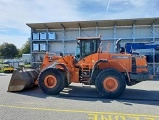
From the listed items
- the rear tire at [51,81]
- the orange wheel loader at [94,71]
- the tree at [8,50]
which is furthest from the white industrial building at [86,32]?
the tree at [8,50]

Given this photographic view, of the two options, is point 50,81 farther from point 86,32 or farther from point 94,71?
point 86,32

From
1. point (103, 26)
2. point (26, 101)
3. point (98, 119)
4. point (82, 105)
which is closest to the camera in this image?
point (98, 119)

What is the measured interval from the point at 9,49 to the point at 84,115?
69.9 m

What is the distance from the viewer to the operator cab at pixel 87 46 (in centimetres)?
966

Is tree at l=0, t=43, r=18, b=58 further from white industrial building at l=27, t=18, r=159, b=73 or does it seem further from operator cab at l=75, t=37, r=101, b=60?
operator cab at l=75, t=37, r=101, b=60

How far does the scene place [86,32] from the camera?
21.4 metres

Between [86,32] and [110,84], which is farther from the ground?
[86,32]

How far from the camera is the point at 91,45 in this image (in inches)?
382

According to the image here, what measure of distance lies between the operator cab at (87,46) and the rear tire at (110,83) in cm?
147

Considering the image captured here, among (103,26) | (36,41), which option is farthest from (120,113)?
(36,41)

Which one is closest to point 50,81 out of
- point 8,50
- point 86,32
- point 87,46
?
point 87,46

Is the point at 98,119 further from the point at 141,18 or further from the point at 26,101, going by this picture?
the point at 141,18

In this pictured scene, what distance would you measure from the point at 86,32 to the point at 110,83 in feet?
43.8

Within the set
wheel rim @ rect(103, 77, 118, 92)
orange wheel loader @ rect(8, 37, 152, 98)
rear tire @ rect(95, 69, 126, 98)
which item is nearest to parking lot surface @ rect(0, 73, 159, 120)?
rear tire @ rect(95, 69, 126, 98)
